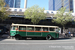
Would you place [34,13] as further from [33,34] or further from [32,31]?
[33,34]

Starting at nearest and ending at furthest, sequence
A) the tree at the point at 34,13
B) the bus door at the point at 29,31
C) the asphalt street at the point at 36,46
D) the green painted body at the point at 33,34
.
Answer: the asphalt street at the point at 36,46
the green painted body at the point at 33,34
the bus door at the point at 29,31
the tree at the point at 34,13

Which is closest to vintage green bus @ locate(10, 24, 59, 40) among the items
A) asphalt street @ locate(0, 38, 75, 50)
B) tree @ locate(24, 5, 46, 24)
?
asphalt street @ locate(0, 38, 75, 50)

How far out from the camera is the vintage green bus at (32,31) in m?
12.3

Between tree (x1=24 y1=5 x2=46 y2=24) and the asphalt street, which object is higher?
tree (x1=24 y1=5 x2=46 y2=24)

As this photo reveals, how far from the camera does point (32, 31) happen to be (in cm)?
1266

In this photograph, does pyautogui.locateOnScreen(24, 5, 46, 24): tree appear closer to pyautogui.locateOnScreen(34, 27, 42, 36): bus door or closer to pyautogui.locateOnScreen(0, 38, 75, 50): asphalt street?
pyautogui.locateOnScreen(34, 27, 42, 36): bus door

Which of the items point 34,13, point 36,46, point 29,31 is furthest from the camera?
point 34,13

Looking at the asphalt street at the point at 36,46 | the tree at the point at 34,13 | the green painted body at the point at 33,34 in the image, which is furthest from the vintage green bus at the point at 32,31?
the tree at the point at 34,13

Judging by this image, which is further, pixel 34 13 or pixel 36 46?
pixel 34 13

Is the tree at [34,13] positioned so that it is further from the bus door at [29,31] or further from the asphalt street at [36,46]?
the asphalt street at [36,46]

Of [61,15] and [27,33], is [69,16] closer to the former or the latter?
[61,15]

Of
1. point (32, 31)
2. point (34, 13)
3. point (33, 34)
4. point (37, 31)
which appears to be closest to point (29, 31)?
point (32, 31)

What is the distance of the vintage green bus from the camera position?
1230 centimetres

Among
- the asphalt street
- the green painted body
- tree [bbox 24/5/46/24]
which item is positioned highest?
tree [bbox 24/5/46/24]
